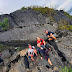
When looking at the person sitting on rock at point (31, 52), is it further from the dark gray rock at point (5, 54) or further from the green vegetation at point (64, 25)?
the green vegetation at point (64, 25)

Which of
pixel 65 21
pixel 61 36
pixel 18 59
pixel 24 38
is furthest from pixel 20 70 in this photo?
pixel 65 21

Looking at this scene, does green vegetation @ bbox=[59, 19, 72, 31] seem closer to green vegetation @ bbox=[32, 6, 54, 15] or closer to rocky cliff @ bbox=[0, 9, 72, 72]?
rocky cliff @ bbox=[0, 9, 72, 72]

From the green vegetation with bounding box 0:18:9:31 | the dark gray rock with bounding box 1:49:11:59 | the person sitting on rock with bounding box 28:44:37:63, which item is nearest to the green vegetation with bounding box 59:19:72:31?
the person sitting on rock with bounding box 28:44:37:63

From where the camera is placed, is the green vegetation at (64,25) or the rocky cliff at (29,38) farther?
the green vegetation at (64,25)

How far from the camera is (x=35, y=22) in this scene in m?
8.94

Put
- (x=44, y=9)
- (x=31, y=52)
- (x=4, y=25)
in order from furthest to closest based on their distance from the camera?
1. (x=44, y=9)
2. (x=4, y=25)
3. (x=31, y=52)

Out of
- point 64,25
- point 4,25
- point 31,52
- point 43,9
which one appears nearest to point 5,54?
point 4,25

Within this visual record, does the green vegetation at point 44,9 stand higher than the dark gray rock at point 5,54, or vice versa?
the green vegetation at point 44,9

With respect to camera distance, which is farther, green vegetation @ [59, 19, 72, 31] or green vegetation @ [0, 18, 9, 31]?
green vegetation @ [59, 19, 72, 31]

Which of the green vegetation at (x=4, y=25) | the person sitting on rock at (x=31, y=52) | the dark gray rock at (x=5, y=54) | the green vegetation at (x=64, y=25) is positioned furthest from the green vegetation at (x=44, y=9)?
the dark gray rock at (x=5, y=54)

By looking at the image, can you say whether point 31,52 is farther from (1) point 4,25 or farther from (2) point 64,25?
(2) point 64,25

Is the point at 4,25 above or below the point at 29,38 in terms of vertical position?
above

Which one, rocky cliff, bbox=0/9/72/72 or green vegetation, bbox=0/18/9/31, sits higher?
green vegetation, bbox=0/18/9/31

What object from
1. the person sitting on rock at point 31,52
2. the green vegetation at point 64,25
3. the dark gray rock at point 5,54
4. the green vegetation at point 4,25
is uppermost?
the green vegetation at point 4,25
